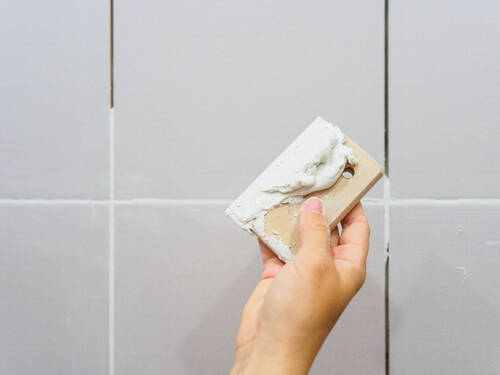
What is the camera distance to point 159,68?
0.48 m

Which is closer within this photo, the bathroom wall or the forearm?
the forearm

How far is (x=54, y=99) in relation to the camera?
501 millimetres

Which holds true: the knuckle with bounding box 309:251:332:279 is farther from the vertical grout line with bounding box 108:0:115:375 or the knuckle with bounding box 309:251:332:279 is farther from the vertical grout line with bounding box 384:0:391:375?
the vertical grout line with bounding box 108:0:115:375

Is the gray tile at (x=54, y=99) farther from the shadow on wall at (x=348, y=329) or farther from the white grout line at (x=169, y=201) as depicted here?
the shadow on wall at (x=348, y=329)

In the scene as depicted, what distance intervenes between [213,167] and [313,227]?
0.61 ft

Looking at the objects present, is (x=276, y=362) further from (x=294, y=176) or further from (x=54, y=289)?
(x=54, y=289)

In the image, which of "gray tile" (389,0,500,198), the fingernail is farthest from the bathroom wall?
the fingernail

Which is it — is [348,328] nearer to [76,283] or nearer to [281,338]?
[281,338]

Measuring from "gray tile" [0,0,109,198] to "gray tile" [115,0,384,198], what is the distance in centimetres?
3

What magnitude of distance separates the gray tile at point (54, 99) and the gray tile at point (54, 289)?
0.04 metres

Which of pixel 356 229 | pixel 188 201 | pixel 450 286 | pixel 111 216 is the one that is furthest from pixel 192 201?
pixel 450 286

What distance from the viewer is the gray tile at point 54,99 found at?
49 centimetres

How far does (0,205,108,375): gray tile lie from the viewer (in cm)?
49

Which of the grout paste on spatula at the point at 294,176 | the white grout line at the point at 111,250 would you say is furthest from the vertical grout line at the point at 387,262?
the white grout line at the point at 111,250
